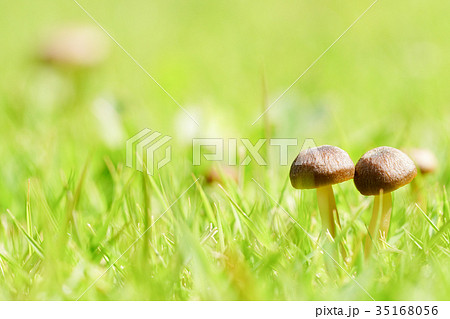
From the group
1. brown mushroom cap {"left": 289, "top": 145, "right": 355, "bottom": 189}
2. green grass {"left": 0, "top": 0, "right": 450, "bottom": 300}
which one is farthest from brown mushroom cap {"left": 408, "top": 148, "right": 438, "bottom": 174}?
brown mushroom cap {"left": 289, "top": 145, "right": 355, "bottom": 189}

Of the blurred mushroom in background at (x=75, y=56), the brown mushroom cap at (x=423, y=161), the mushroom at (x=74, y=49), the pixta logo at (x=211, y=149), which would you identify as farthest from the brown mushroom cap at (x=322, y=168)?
the mushroom at (x=74, y=49)

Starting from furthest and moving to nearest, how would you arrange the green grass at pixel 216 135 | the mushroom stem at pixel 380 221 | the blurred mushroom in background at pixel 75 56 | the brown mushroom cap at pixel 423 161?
the blurred mushroom in background at pixel 75 56, the brown mushroom cap at pixel 423 161, the mushroom stem at pixel 380 221, the green grass at pixel 216 135

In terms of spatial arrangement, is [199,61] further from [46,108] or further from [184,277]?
[184,277]

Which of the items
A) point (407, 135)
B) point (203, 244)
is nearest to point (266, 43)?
point (407, 135)

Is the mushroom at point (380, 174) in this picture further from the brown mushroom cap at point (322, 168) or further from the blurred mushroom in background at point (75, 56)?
the blurred mushroom in background at point (75, 56)

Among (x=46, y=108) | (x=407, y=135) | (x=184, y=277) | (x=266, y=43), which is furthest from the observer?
(x=266, y=43)

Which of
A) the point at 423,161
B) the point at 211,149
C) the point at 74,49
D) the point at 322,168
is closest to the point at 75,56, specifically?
the point at 74,49

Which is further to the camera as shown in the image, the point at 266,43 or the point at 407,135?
the point at 266,43
